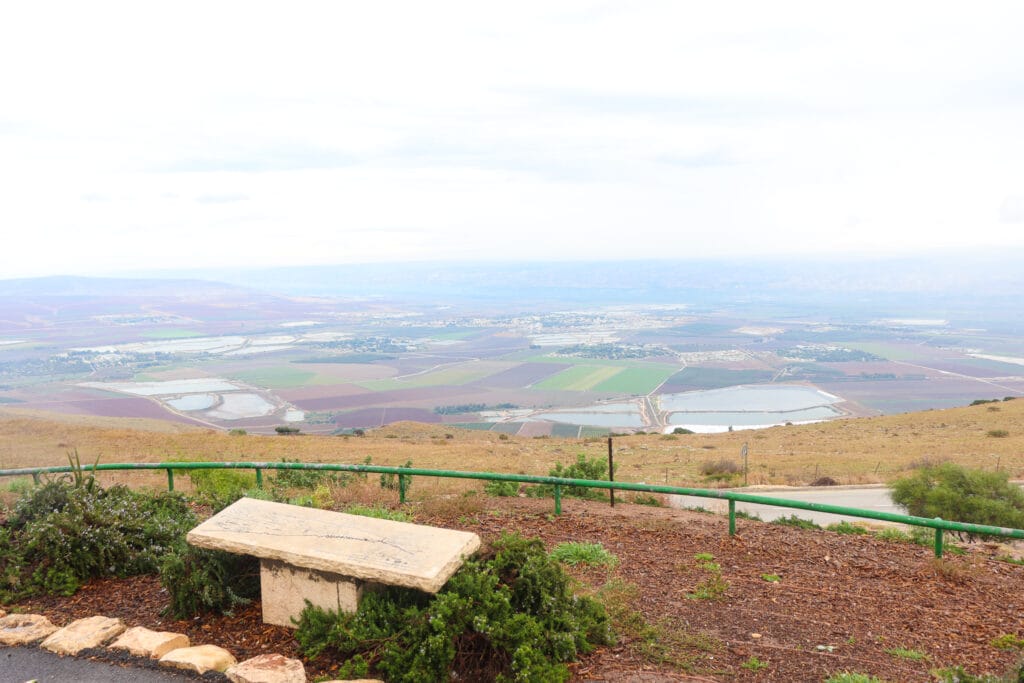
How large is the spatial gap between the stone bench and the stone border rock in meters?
0.57

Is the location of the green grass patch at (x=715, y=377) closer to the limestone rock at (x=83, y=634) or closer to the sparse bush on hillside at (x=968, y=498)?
the sparse bush on hillside at (x=968, y=498)

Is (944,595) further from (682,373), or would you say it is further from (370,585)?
(682,373)

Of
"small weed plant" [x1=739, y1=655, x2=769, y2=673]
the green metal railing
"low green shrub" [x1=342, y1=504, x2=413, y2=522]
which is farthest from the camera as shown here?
"low green shrub" [x1=342, y1=504, x2=413, y2=522]

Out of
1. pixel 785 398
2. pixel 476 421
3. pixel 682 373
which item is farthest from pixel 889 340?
pixel 476 421

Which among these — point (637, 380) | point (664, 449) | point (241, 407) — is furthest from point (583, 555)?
point (637, 380)

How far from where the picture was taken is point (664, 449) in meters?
37.1

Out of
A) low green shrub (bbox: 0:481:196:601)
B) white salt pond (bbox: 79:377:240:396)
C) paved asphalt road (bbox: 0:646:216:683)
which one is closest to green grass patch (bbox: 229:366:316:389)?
white salt pond (bbox: 79:377:240:396)

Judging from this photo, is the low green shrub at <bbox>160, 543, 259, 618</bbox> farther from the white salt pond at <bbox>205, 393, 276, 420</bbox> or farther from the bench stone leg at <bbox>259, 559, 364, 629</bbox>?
the white salt pond at <bbox>205, 393, 276, 420</bbox>

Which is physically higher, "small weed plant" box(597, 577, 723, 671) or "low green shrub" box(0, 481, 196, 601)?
"low green shrub" box(0, 481, 196, 601)

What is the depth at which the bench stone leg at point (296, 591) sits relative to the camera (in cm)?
571

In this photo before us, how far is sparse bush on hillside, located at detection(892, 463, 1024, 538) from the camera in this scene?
14.5m

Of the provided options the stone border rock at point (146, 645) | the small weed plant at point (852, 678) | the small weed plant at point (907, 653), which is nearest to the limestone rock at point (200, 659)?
the stone border rock at point (146, 645)

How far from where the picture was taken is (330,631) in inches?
216

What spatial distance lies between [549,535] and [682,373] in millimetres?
126306
